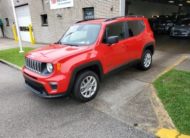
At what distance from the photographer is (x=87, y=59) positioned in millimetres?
4441

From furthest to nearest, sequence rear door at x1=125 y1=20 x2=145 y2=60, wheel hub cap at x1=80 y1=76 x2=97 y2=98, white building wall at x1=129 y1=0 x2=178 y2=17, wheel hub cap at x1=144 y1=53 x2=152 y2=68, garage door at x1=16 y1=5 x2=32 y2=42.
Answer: white building wall at x1=129 y1=0 x2=178 y2=17, garage door at x1=16 y1=5 x2=32 y2=42, wheel hub cap at x1=144 y1=53 x2=152 y2=68, rear door at x1=125 y1=20 x2=145 y2=60, wheel hub cap at x1=80 y1=76 x2=97 y2=98

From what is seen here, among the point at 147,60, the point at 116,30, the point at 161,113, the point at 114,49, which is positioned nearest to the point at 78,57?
the point at 114,49

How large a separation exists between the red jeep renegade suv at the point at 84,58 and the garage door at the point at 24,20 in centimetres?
1258

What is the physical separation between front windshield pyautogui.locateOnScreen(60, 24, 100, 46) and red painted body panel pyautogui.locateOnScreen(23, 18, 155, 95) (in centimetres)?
16

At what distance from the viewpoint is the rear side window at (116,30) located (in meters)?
5.11

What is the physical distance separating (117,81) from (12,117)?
9.91 feet

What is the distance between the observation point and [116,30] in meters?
5.38

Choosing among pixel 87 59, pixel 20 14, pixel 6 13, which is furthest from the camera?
pixel 6 13

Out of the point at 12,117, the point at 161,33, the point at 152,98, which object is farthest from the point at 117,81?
the point at 161,33

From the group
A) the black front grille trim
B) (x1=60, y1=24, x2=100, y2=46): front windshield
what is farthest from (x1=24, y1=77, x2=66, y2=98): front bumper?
(x1=60, y1=24, x2=100, y2=46): front windshield

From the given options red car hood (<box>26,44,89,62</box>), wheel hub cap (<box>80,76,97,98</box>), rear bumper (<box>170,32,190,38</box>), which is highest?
red car hood (<box>26,44,89,62</box>)

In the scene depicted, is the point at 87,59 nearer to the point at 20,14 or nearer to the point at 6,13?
the point at 20,14

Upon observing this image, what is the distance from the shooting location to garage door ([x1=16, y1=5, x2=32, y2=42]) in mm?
16855

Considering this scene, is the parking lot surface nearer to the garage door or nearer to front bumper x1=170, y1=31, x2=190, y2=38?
front bumper x1=170, y1=31, x2=190, y2=38
